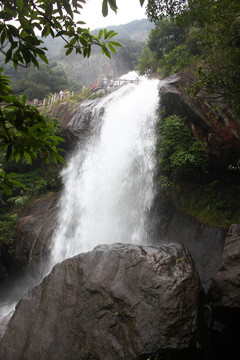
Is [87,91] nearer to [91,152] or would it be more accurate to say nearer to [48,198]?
[91,152]

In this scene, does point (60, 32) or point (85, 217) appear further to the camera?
point (85, 217)

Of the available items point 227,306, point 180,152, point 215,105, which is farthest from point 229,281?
point 215,105

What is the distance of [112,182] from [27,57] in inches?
324

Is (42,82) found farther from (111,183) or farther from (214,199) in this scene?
(214,199)

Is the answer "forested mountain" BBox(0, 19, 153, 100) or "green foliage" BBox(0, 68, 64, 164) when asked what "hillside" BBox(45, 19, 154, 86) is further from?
"green foliage" BBox(0, 68, 64, 164)

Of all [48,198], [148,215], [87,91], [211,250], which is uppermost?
[87,91]

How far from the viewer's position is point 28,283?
9078 mm

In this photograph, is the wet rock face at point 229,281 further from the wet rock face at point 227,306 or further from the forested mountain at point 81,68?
the forested mountain at point 81,68

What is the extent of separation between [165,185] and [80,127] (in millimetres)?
7450

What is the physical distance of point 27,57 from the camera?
1.76m

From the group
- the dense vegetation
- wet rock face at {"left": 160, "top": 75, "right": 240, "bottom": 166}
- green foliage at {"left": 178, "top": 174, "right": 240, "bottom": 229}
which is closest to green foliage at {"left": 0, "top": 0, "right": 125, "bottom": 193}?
the dense vegetation

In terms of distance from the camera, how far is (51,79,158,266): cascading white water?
8.61m

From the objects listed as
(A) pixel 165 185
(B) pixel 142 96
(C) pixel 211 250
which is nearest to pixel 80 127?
(B) pixel 142 96

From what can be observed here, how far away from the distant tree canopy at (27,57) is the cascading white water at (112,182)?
22.1 ft
